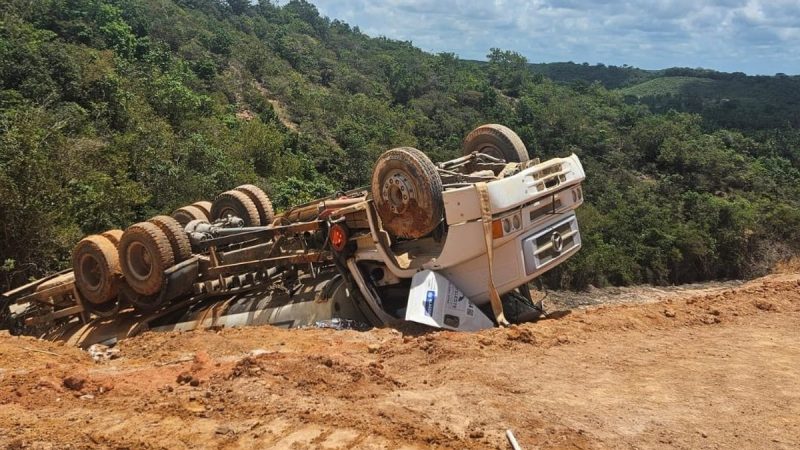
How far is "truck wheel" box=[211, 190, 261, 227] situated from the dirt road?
8.86 ft

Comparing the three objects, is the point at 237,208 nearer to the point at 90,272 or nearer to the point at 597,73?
the point at 90,272

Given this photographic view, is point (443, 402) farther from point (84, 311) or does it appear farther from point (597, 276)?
point (597, 276)

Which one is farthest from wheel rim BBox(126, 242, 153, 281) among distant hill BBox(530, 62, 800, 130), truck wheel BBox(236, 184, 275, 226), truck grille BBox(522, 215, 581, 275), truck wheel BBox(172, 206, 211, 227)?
distant hill BBox(530, 62, 800, 130)

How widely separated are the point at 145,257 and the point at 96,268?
0.83 meters

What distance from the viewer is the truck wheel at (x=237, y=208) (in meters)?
8.06

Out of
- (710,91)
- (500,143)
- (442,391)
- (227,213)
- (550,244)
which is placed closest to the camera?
(442,391)

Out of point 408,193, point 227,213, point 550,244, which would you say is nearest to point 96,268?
point 227,213

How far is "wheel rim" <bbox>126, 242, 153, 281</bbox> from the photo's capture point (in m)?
6.96

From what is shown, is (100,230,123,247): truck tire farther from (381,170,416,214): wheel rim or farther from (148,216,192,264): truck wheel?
(381,170,416,214): wheel rim

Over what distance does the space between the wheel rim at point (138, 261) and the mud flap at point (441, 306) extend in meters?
3.01

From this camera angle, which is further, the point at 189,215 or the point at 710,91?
the point at 710,91

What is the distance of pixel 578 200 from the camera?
21.5ft

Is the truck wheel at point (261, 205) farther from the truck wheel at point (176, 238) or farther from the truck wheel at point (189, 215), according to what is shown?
the truck wheel at point (176, 238)

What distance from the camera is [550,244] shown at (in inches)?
239
